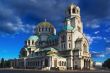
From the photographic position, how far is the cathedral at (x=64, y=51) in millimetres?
140125

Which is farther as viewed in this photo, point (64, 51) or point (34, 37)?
point (34, 37)

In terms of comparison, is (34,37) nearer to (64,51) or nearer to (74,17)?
(64,51)

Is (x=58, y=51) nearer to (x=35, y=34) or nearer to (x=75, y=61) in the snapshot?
(x=75, y=61)

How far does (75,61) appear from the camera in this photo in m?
144

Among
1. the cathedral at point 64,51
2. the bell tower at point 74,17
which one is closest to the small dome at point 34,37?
the cathedral at point 64,51

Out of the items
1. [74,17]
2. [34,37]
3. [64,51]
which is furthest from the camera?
[34,37]

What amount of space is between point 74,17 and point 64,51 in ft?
66.0

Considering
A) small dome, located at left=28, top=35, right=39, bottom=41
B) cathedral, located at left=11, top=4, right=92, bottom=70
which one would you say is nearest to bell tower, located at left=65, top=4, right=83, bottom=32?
cathedral, located at left=11, top=4, right=92, bottom=70

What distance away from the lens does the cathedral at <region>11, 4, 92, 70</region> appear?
140m

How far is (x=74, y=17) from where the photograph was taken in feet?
501

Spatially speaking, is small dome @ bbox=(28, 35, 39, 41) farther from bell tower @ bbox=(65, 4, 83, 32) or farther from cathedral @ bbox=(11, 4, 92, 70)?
bell tower @ bbox=(65, 4, 83, 32)

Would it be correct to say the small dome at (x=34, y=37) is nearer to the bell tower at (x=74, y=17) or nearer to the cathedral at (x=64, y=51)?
the cathedral at (x=64, y=51)

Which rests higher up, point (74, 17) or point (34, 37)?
point (74, 17)

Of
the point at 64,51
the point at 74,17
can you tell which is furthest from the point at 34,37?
the point at 74,17
